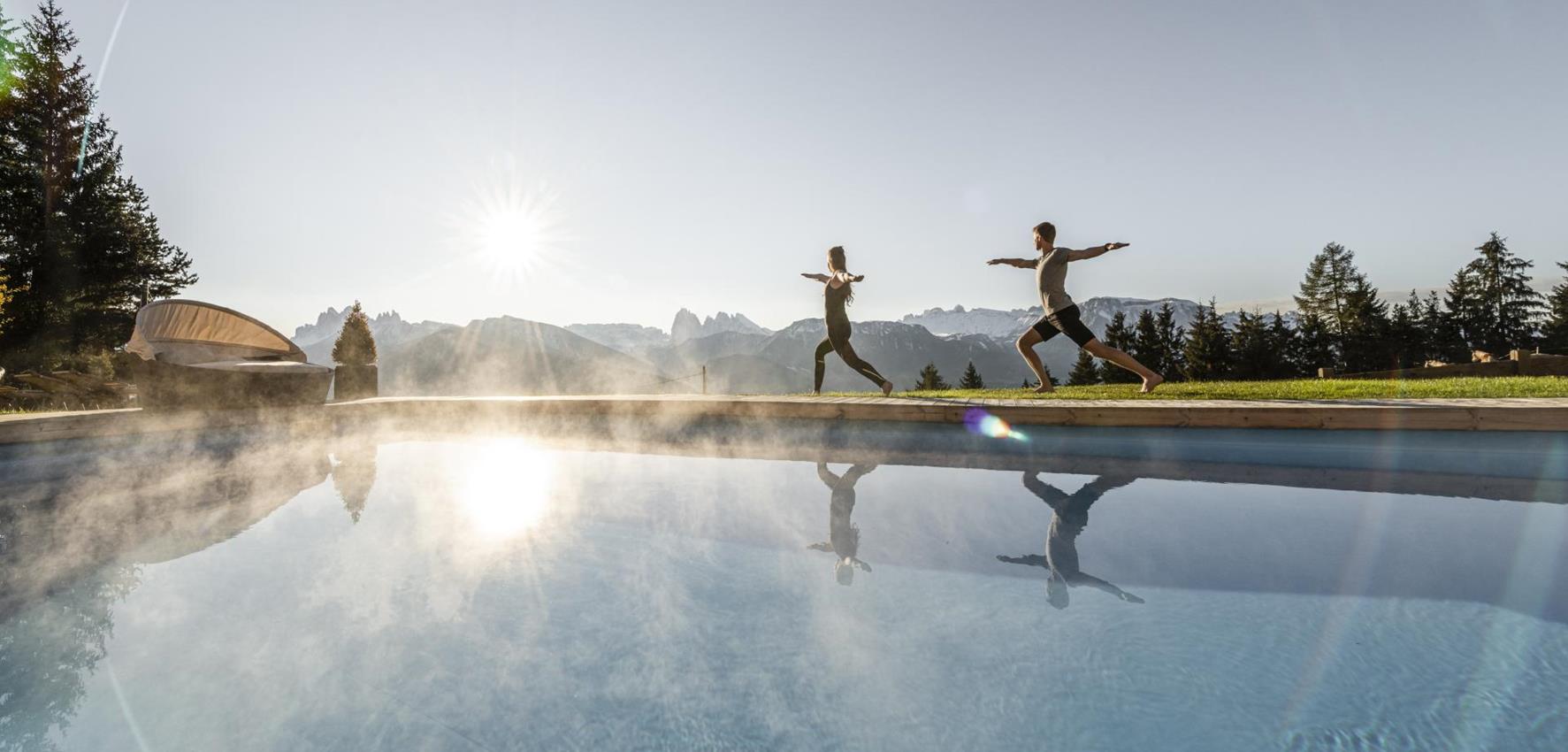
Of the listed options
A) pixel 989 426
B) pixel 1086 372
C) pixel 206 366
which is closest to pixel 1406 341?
pixel 1086 372

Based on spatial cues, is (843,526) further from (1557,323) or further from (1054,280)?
(1557,323)

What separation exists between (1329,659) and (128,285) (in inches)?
1462

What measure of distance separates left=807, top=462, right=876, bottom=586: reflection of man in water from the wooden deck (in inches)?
61.8

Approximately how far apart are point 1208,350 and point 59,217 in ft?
208

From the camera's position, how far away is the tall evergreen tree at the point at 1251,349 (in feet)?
149

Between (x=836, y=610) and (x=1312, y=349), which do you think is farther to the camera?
(x=1312, y=349)

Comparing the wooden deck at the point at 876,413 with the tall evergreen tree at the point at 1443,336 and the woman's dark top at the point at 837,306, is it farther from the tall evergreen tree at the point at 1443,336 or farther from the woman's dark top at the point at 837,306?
the tall evergreen tree at the point at 1443,336

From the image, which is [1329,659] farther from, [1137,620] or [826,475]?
[826,475]

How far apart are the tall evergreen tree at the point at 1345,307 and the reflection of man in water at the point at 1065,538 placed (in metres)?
63.5

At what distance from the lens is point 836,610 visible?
272 centimetres

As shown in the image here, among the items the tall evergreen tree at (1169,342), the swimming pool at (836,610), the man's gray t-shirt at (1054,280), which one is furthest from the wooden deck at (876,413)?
the tall evergreen tree at (1169,342)

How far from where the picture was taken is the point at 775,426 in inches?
289

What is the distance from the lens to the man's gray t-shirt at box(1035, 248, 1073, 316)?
7.29 m

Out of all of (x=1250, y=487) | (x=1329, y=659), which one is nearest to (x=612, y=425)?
(x=1250, y=487)
